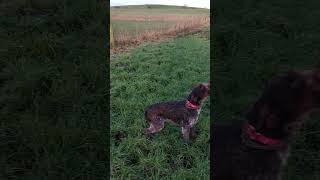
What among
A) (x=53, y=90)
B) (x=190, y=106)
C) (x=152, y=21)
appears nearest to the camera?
(x=190, y=106)

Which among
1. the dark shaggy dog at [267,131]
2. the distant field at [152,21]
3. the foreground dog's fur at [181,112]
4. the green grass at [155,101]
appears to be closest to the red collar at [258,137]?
the dark shaggy dog at [267,131]

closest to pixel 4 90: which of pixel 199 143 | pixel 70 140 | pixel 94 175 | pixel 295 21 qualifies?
pixel 70 140

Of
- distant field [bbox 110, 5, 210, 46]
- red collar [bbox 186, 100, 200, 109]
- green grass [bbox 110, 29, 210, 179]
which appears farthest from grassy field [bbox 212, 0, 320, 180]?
distant field [bbox 110, 5, 210, 46]

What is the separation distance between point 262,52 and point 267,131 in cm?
294

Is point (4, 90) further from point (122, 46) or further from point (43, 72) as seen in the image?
point (122, 46)

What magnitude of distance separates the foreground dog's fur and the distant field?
0.55 metres

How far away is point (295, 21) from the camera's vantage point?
6.43 meters

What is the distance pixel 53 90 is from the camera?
4828 millimetres

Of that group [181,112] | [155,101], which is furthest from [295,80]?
[155,101]

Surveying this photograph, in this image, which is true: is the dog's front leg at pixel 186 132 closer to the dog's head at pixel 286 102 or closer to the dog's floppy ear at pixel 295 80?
the dog's head at pixel 286 102

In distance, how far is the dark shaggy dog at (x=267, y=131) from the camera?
255 cm

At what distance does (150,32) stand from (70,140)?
1.02m

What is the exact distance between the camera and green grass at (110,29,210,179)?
3816 millimetres

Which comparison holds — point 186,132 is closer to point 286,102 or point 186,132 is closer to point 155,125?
point 155,125
